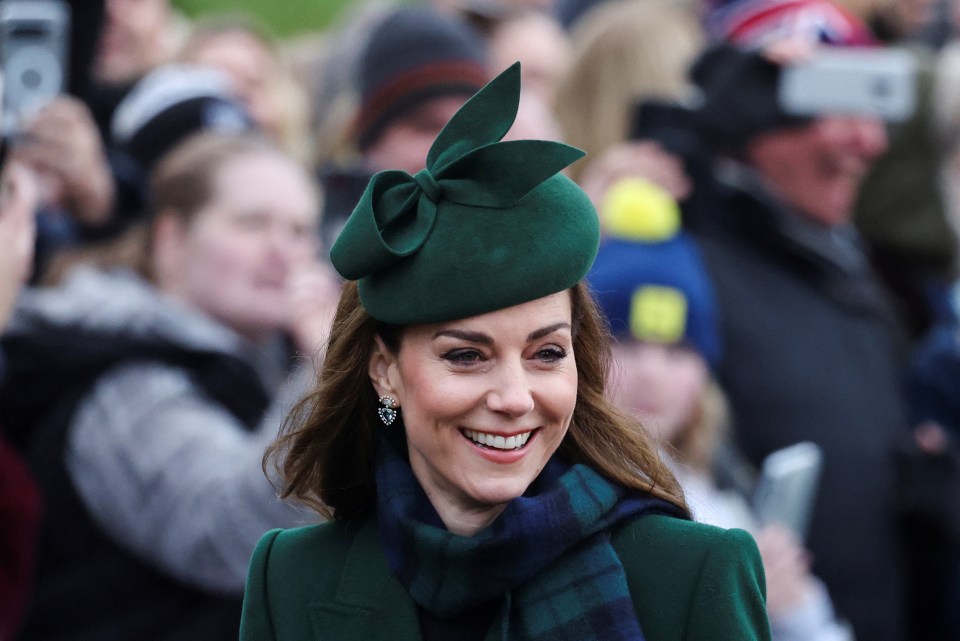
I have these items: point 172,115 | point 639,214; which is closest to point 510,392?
point 639,214

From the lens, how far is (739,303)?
4.74 m

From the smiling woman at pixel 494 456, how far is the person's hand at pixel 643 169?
243 cm

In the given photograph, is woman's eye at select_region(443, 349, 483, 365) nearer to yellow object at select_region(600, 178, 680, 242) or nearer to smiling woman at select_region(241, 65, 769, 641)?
smiling woman at select_region(241, 65, 769, 641)

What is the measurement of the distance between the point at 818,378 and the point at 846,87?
954 millimetres

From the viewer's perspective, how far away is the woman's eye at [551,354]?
2283 millimetres

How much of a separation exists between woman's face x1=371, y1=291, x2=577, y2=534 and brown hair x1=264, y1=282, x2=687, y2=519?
97mm

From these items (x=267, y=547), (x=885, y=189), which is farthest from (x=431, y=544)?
(x=885, y=189)

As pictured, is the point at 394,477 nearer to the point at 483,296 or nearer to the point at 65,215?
the point at 483,296

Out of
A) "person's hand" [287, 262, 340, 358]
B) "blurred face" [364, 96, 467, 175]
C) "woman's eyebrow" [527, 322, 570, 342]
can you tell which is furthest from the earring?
"blurred face" [364, 96, 467, 175]

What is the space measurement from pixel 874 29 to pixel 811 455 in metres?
4.58

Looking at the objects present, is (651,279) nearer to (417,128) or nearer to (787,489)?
(787,489)

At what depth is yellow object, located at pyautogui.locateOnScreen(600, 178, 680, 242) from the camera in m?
4.40

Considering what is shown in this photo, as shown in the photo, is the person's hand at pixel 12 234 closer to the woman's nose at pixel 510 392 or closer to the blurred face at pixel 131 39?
the woman's nose at pixel 510 392

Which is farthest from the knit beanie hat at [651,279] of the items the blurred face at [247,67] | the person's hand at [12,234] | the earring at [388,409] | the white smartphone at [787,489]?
the blurred face at [247,67]
